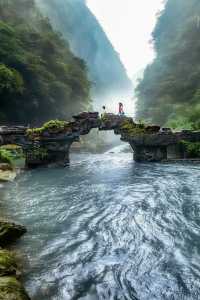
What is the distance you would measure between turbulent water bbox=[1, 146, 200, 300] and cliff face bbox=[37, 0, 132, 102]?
306 feet

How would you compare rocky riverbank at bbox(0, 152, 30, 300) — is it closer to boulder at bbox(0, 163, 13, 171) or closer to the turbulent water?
the turbulent water

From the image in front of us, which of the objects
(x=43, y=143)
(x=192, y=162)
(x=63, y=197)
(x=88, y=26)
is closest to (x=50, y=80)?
(x=43, y=143)

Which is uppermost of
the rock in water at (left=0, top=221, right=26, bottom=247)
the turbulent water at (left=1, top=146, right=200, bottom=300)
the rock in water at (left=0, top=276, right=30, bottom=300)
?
the rock in water at (left=0, top=276, right=30, bottom=300)

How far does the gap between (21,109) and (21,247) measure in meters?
37.7

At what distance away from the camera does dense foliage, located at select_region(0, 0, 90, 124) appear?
42122mm

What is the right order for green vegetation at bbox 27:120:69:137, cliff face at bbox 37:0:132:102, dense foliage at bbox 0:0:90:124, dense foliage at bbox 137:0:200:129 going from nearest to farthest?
green vegetation at bbox 27:120:69:137 → dense foliage at bbox 0:0:90:124 → dense foliage at bbox 137:0:200:129 → cliff face at bbox 37:0:132:102

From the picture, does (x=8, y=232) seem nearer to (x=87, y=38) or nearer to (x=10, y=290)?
(x=10, y=290)

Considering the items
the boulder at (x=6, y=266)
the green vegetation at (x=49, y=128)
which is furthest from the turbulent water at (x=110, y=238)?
the green vegetation at (x=49, y=128)

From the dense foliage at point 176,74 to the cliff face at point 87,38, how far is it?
1579 inches

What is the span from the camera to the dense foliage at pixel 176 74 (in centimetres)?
4339

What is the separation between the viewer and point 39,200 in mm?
16281

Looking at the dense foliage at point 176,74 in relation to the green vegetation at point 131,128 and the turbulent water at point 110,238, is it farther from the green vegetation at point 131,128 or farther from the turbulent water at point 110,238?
the turbulent water at point 110,238

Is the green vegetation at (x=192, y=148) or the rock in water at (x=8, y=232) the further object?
the green vegetation at (x=192, y=148)

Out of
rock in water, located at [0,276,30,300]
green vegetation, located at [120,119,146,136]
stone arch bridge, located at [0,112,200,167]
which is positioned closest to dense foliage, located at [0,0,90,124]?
stone arch bridge, located at [0,112,200,167]
